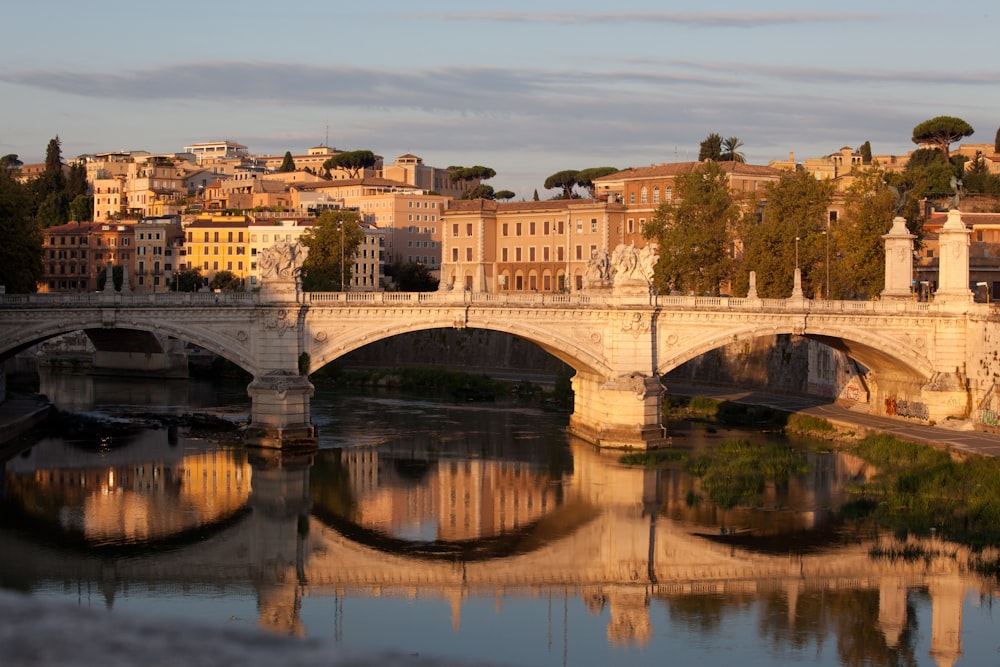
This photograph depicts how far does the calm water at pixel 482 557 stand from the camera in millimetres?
24453

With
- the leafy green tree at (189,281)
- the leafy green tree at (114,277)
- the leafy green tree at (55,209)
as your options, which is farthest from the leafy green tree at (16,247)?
the leafy green tree at (55,209)

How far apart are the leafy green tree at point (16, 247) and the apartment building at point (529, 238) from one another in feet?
114

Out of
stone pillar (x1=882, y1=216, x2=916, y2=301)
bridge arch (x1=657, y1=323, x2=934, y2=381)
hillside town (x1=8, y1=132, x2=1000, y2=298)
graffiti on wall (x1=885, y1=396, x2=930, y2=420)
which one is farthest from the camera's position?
hillside town (x1=8, y1=132, x2=1000, y2=298)

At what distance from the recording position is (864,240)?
5253cm

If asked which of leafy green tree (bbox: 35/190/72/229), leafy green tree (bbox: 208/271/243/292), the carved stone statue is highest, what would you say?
leafy green tree (bbox: 35/190/72/229)

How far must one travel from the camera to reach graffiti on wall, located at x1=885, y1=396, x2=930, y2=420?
142 ft

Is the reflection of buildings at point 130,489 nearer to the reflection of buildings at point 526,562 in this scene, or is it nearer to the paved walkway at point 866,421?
the reflection of buildings at point 526,562

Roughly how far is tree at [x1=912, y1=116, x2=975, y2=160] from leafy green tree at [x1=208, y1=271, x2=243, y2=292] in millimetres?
53620

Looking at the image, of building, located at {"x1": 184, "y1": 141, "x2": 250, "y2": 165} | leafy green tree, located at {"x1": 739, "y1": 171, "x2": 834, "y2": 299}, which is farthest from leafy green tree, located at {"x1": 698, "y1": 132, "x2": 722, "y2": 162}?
building, located at {"x1": 184, "y1": 141, "x2": 250, "y2": 165}

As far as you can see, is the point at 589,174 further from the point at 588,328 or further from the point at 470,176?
the point at 588,328

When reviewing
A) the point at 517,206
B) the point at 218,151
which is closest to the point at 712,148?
the point at 517,206

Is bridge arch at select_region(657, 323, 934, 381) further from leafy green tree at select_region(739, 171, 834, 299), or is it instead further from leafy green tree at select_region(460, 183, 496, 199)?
leafy green tree at select_region(460, 183, 496, 199)

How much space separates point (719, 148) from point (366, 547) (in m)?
70.8

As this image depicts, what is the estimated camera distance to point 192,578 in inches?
1097
